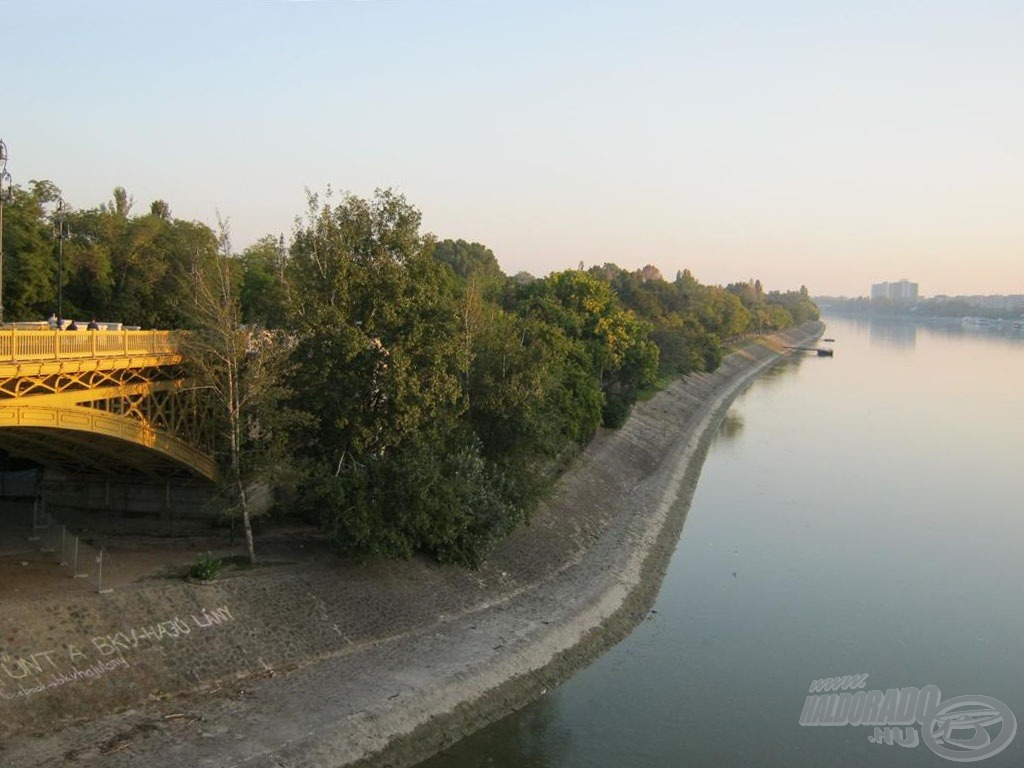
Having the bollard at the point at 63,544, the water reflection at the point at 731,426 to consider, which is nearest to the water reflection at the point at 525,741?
the bollard at the point at 63,544

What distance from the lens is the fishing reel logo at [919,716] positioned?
2220 cm

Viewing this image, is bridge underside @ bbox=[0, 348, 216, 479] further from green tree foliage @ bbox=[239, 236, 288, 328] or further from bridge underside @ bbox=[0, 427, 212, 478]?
green tree foliage @ bbox=[239, 236, 288, 328]

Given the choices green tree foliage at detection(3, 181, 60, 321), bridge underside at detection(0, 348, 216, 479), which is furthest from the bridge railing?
green tree foliage at detection(3, 181, 60, 321)

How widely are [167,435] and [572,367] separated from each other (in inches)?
949

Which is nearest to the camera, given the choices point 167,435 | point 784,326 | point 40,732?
point 40,732

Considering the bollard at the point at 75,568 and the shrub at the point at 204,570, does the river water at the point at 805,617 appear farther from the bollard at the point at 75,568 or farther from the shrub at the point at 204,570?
the bollard at the point at 75,568

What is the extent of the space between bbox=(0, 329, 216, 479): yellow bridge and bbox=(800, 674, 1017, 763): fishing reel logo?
18970 mm

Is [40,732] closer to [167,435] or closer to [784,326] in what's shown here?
[167,435]

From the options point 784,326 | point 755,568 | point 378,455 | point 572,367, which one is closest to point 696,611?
point 755,568

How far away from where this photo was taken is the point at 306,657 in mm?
22734

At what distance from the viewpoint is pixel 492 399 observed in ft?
109

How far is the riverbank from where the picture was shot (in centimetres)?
1850

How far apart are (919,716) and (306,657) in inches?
627

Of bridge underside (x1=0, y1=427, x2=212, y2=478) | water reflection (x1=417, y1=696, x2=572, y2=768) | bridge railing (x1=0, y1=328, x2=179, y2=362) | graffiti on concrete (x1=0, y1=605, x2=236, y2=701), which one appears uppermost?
bridge railing (x1=0, y1=328, x2=179, y2=362)
